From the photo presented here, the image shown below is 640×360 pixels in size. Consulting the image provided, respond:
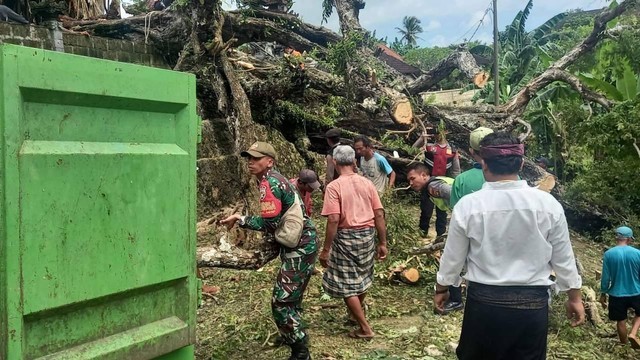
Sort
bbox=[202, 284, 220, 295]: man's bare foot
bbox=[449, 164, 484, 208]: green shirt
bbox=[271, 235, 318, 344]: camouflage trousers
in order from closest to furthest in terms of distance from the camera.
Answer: bbox=[271, 235, 318, 344]: camouflage trousers, bbox=[449, 164, 484, 208]: green shirt, bbox=[202, 284, 220, 295]: man's bare foot

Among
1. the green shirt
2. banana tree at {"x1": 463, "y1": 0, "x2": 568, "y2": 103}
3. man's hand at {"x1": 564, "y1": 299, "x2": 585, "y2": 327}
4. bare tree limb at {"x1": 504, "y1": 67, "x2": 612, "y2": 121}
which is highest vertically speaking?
banana tree at {"x1": 463, "y1": 0, "x2": 568, "y2": 103}

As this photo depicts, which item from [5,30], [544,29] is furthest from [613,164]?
[544,29]

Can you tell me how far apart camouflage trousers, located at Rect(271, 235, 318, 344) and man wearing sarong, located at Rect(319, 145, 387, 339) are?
21.2 inches

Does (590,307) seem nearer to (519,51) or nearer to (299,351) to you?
(299,351)

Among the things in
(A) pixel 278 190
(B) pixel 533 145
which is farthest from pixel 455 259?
(B) pixel 533 145

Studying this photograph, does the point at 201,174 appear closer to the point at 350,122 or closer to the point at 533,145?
the point at 350,122

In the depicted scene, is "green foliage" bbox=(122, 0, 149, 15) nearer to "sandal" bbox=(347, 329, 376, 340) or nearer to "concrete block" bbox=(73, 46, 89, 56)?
"concrete block" bbox=(73, 46, 89, 56)

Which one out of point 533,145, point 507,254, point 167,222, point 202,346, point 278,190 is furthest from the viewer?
point 533,145

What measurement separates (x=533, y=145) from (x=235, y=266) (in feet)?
33.3

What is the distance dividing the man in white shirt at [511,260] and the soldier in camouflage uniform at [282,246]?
4.20 ft

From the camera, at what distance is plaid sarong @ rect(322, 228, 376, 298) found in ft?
14.0

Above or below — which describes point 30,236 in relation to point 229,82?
below

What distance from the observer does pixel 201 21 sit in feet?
24.3

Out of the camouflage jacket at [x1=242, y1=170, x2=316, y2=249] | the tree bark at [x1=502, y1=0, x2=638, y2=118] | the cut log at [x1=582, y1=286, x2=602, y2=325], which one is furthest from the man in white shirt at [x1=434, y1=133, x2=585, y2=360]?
the tree bark at [x1=502, y1=0, x2=638, y2=118]
